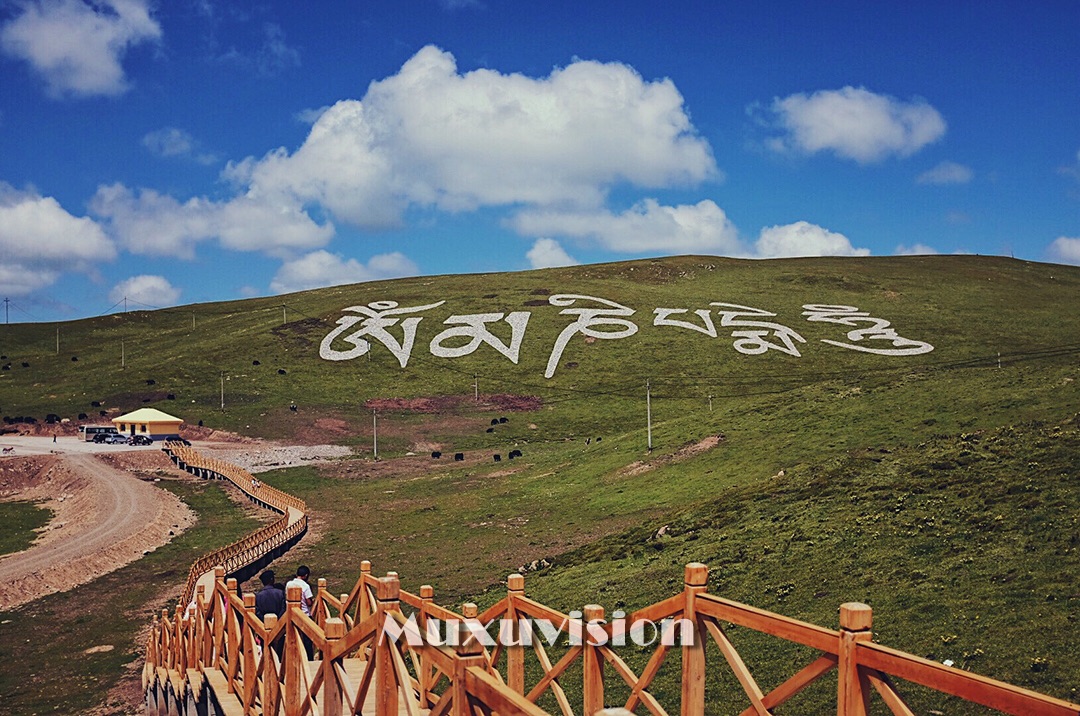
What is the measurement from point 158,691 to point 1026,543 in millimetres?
21641

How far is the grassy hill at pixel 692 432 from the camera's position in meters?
22.1

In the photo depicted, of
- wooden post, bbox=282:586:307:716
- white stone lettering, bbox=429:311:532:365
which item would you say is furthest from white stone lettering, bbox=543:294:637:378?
wooden post, bbox=282:586:307:716

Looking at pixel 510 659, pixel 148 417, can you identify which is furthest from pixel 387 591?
pixel 148 417

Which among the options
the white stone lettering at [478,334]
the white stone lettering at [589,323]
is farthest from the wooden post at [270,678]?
the white stone lettering at [478,334]

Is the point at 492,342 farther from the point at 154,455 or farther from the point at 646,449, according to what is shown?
the point at 646,449

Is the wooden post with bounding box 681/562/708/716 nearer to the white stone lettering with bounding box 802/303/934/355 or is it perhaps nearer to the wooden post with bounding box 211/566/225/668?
the wooden post with bounding box 211/566/225/668

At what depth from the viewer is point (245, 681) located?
500 inches

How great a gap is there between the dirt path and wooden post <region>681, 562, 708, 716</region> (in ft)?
136

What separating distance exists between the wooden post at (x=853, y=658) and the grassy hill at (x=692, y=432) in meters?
10.3

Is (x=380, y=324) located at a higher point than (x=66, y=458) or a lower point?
higher

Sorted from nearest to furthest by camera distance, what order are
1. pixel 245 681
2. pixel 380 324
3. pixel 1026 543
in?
pixel 245 681 → pixel 1026 543 → pixel 380 324

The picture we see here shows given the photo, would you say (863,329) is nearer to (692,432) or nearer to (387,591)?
(692,432)

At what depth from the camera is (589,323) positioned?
132375 mm

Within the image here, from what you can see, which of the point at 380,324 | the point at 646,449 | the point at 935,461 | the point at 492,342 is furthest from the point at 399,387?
the point at 935,461
